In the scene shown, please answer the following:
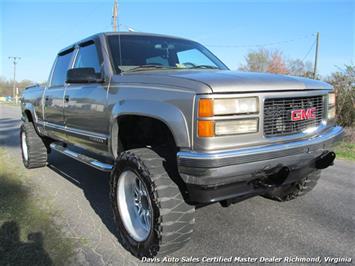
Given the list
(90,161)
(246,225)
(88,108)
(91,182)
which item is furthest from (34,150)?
(246,225)

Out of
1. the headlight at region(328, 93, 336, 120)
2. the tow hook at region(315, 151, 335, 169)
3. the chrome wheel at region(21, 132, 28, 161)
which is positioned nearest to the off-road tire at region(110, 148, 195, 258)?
the tow hook at region(315, 151, 335, 169)

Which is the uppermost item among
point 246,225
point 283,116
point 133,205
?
point 283,116

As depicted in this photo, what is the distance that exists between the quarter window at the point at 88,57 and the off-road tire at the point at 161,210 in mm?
1522

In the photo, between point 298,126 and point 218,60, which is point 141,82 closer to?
point 298,126

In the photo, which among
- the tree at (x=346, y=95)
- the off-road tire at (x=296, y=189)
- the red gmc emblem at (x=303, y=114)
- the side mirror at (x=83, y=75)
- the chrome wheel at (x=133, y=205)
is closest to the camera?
the red gmc emblem at (x=303, y=114)

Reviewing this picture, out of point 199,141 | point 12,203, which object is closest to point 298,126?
point 199,141

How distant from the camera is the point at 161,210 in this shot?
2.62m

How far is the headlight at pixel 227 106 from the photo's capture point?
2.38 meters

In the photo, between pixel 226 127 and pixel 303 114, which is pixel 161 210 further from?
pixel 303 114

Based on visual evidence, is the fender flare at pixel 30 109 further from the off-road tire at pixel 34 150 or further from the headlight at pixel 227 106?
the headlight at pixel 227 106

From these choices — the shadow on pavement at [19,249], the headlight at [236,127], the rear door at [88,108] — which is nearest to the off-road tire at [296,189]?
the headlight at [236,127]

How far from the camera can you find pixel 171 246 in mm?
2725

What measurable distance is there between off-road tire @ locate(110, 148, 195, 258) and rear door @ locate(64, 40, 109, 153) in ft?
2.74

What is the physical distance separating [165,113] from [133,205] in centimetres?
113
